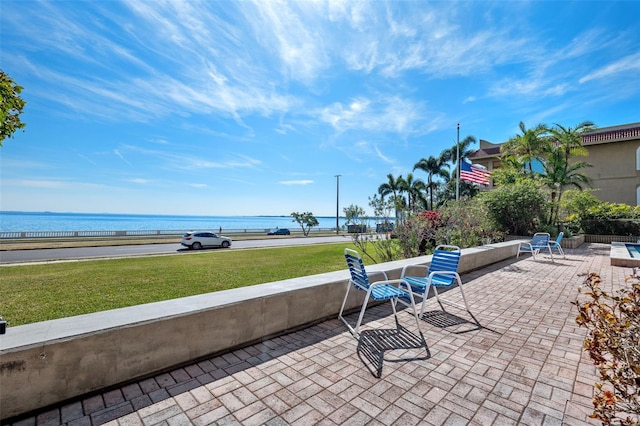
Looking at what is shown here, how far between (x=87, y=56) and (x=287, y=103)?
790 centimetres

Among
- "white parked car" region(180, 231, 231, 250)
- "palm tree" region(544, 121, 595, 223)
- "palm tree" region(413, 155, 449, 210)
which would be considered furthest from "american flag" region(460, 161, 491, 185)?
"palm tree" region(413, 155, 449, 210)

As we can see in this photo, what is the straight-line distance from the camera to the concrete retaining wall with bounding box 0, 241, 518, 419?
6.43 ft

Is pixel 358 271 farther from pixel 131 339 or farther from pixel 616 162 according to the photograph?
pixel 616 162

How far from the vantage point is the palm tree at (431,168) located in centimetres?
3472

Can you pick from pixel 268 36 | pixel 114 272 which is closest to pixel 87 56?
pixel 268 36

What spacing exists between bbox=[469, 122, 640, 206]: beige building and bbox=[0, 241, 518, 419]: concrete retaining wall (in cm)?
2891

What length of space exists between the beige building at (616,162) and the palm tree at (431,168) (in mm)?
13303

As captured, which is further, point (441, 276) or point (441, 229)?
point (441, 229)

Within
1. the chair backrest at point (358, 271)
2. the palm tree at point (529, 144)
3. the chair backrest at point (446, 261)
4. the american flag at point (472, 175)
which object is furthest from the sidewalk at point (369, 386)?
the palm tree at point (529, 144)

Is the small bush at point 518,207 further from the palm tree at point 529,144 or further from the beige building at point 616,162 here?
the beige building at point 616,162

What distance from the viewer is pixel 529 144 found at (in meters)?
18.4

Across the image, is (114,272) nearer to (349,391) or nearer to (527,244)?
(349,391)

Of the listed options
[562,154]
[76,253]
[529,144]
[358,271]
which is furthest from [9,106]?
[529,144]

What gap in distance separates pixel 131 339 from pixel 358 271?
245 cm
